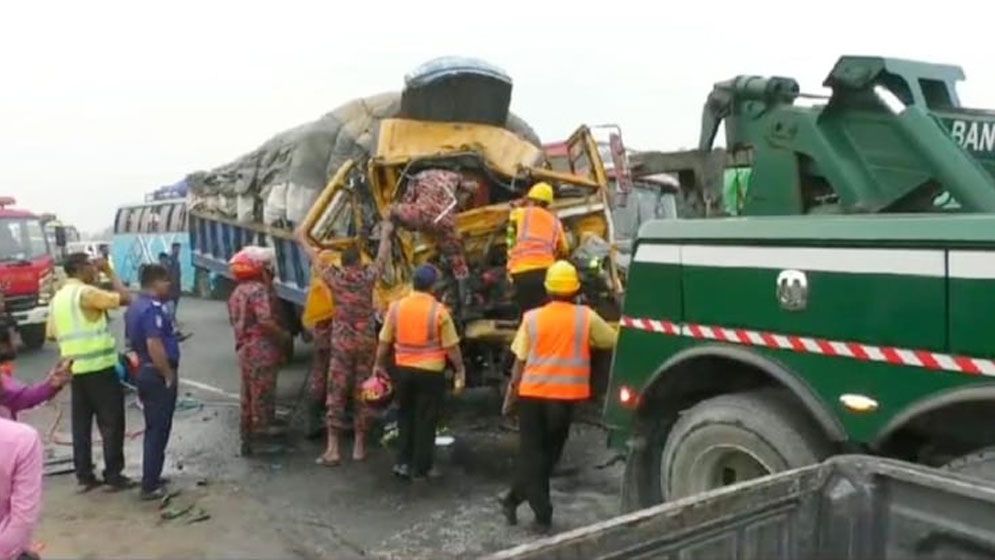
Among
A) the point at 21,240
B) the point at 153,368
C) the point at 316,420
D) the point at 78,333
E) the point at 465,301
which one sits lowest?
the point at 316,420

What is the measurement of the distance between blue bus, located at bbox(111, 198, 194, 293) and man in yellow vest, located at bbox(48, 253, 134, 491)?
16.6 m

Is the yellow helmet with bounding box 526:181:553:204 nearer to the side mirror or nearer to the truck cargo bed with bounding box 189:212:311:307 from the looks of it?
the truck cargo bed with bounding box 189:212:311:307

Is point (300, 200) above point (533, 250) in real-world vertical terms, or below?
above

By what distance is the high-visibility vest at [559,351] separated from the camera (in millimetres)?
5383

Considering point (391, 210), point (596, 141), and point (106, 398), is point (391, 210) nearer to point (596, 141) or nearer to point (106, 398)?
point (596, 141)

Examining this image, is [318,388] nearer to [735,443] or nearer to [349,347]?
[349,347]

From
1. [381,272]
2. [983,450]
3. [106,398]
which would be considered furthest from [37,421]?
[983,450]

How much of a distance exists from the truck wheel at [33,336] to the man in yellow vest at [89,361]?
29.5 feet

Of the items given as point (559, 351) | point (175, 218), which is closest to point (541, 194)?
point (559, 351)

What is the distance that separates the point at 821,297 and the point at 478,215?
181 inches

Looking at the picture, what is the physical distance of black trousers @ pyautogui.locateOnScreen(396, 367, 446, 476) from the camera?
21.9 ft

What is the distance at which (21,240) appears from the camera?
15.3 metres

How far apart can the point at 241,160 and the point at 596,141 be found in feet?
16.9

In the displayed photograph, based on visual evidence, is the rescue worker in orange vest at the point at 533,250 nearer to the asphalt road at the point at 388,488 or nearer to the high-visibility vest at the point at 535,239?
the high-visibility vest at the point at 535,239
